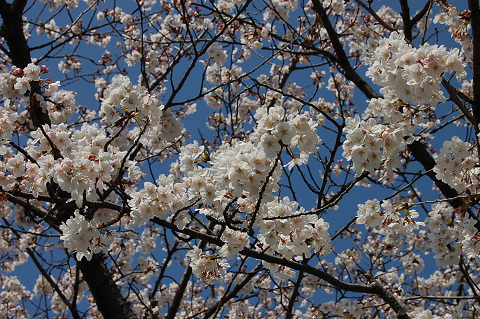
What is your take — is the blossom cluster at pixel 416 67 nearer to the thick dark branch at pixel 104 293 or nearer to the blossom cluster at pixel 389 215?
the blossom cluster at pixel 389 215

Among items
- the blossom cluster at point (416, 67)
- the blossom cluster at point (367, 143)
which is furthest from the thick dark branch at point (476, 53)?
the blossom cluster at point (367, 143)

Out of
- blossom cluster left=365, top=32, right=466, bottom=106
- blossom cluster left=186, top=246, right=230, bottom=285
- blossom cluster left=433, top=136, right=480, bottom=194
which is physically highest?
blossom cluster left=365, top=32, right=466, bottom=106

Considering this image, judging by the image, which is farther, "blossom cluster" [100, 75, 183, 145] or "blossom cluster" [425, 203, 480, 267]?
"blossom cluster" [425, 203, 480, 267]

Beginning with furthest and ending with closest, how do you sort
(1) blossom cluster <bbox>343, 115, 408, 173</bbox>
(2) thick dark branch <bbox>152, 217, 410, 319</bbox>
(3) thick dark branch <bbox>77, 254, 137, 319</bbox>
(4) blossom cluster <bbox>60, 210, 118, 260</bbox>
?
(3) thick dark branch <bbox>77, 254, 137, 319</bbox> → (2) thick dark branch <bbox>152, 217, 410, 319</bbox> → (4) blossom cluster <bbox>60, 210, 118, 260</bbox> → (1) blossom cluster <bbox>343, 115, 408, 173</bbox>

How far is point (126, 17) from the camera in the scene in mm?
6062

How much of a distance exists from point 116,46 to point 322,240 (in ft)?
19.1

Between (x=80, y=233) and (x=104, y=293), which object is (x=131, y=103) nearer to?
(x=80, y=233)

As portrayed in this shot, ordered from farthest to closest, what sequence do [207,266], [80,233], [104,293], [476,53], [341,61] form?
1. [341,61]
2. [104,293]
3. [476,53]
4. [207,266]
5. [80,233]

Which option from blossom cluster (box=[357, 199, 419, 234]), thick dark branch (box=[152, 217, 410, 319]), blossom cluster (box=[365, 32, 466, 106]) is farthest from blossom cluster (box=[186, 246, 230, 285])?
blossom cluster (box=[365, 32, 466, 106])

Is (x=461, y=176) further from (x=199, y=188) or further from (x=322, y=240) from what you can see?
(x=199, y=188)

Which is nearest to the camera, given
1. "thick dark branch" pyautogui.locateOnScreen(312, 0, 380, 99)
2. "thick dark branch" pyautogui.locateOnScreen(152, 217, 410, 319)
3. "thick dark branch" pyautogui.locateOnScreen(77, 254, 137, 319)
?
"thick dark branch" pyautogui.locateOnScreen(152, 217, 410, 319)

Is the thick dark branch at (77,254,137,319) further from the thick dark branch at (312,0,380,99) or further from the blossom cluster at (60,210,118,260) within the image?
the thick dark branch at (312,0,380,99)

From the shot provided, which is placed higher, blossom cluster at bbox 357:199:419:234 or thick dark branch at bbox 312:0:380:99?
thick dark branch at bbox 312:0:380:99

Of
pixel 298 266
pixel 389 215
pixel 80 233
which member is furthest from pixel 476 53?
pixel 80 233
